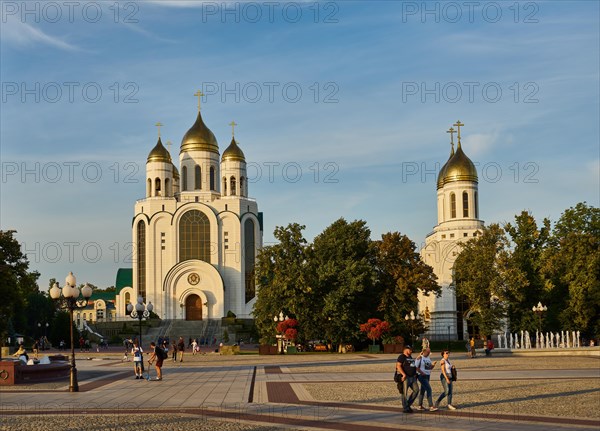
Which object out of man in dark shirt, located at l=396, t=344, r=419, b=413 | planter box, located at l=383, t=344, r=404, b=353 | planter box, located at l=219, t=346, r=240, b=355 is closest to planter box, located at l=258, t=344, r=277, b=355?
planter box, located at l=219, t=346, r=240, b=355

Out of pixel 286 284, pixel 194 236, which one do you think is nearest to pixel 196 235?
pixel 194 236

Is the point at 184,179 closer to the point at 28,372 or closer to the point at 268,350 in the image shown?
the point at 268,350

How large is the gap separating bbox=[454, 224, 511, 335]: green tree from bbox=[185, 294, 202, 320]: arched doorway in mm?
27399

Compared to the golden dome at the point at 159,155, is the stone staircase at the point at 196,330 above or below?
below

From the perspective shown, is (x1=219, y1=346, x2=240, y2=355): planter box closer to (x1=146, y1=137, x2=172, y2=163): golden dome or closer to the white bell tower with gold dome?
the white bell tower with gold dome

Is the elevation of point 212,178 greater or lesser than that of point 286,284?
greater

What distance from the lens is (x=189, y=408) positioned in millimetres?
17516

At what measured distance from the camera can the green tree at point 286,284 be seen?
48.1 metres

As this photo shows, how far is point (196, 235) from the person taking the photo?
2933 inches

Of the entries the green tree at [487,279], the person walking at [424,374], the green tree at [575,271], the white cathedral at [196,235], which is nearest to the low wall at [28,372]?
the person walking at [424,374]

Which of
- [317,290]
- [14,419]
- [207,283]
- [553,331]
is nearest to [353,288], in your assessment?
[317,290]

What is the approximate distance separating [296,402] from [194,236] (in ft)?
186

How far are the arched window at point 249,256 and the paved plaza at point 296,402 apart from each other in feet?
145

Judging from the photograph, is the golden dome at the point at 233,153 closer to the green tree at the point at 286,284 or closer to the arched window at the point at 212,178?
the arched window at the point at 212,178
